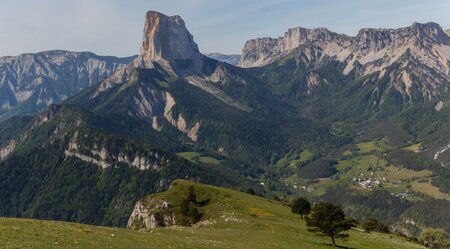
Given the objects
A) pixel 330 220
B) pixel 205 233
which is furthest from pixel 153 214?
pixel 330 220

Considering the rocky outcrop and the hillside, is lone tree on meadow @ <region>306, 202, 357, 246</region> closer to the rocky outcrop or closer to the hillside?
the hillside

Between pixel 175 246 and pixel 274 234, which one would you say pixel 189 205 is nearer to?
pixel 274 234

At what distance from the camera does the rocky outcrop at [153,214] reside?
123588 mm

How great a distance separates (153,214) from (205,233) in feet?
183

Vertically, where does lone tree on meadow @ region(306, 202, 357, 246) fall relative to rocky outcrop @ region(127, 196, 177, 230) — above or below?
above

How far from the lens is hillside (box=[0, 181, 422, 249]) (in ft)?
149

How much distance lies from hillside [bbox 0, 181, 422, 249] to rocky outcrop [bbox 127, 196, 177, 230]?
3.55 m

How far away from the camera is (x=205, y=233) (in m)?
75.1

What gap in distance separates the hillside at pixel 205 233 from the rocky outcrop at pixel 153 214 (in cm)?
355

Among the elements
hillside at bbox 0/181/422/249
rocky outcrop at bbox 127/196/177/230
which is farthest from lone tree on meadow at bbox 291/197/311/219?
rocky outcrop at bbox 127/196/177/230

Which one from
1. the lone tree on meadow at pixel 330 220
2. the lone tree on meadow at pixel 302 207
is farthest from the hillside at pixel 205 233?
the lone tree on meadow at pixel 330 220

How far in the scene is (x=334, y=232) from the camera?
79375 mm

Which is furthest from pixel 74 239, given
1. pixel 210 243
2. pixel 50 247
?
pixel 210 243

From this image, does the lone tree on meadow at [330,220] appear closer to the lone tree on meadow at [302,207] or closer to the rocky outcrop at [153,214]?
the lone tree on meadow at [302,207]
